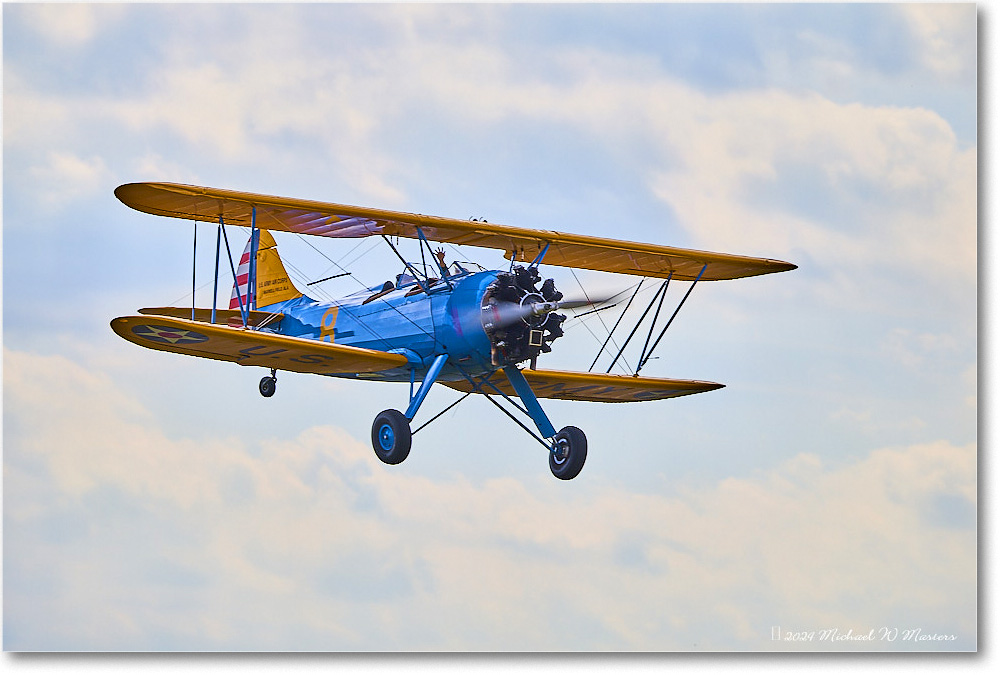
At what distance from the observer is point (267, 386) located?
39.1ft

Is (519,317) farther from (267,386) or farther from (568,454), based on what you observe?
(267,386)

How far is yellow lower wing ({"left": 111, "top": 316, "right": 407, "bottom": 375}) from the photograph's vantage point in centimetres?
964

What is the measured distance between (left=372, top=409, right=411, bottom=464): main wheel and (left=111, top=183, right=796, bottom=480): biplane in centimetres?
1

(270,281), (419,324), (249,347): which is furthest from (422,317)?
(270,281)

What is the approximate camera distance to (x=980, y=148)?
11.8m

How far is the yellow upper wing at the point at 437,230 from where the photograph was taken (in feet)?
32.9

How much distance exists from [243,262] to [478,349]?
4.09 meters

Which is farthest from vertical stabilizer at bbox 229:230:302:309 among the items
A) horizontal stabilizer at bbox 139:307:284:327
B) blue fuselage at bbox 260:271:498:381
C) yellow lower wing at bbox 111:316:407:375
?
yellow lower wing at bbox 111:316:407:375

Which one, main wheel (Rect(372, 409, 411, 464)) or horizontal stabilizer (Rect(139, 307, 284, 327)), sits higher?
horizontal stabilizer (Rect(139, 307, 284, 327))

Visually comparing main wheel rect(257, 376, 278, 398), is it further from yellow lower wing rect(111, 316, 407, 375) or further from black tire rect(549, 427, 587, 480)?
black tire rect(549, 427, 587, 480)

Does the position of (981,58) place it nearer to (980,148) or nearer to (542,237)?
(980,148)

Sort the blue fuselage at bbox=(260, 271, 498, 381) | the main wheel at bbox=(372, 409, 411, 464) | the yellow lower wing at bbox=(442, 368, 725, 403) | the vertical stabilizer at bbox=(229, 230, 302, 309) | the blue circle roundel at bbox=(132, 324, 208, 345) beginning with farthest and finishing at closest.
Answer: the vertical stabilizer at bbox=(229, 230, 302, 309) < the yellow lower wing at bbox=(442, 368, 725, 403) < the blue fuselage at bbox=(260, 271, 498, 381) < the main wheel at bbox=(372, 409, 411, 464) < the blue circle roundel at bbox=(132, 324, 208, 345)

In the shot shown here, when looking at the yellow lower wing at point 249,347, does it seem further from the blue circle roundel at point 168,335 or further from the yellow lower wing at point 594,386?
the yellow lower wing at point 594,386

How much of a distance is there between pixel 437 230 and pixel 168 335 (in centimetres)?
218
